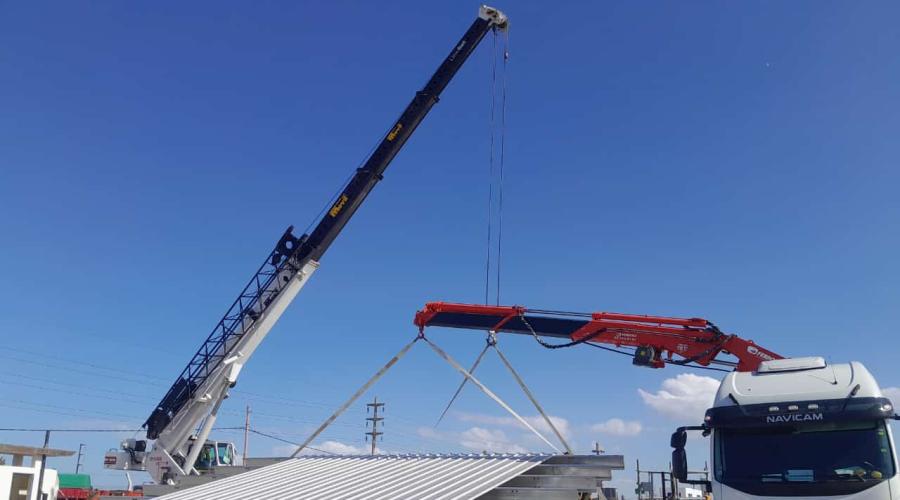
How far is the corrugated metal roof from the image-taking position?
37.5 feet

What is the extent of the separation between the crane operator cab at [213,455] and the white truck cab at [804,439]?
22.7 metres

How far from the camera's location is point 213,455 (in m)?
29.0

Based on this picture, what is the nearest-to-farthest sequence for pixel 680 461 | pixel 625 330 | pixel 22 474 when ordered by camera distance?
pixel 680 461 < pixel 625 330 < pixel 22 474

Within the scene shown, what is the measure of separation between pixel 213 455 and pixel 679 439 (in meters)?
23.0

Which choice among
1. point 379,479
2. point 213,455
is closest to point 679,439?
point 379,479

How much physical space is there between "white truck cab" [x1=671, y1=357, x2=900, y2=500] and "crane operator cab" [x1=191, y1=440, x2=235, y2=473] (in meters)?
22.7

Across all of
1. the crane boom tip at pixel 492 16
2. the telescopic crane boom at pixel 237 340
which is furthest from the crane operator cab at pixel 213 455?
the crane boom tip at pixel 492 16

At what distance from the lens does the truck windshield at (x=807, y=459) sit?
31.2 feet

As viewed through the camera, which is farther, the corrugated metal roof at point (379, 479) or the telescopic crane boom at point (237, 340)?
the telescopic crane boom at point (237, 340)

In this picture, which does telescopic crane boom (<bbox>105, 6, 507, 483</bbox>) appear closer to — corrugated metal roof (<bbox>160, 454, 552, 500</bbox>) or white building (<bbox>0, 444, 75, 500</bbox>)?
white building (<bbox>0, 444, 75, 500</bbox>)

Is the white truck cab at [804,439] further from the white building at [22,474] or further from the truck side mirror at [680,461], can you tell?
the white building at [22,474]

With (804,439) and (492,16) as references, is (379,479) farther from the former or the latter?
(492,16)

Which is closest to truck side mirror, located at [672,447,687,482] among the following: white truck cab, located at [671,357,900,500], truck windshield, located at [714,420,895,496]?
white truck cab, located at [671,357,900,500]

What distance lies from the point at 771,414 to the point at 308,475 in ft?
28.8
